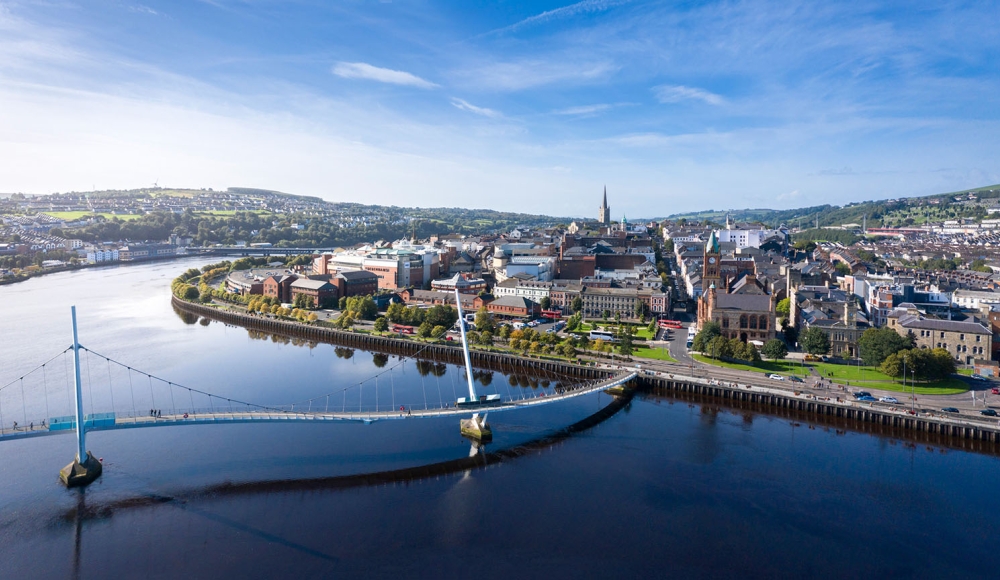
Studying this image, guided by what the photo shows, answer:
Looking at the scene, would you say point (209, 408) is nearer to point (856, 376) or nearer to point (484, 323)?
point (484, 323)

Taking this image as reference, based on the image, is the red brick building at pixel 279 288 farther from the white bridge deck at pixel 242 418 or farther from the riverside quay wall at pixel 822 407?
the riverside quay wall at pixel 822 407

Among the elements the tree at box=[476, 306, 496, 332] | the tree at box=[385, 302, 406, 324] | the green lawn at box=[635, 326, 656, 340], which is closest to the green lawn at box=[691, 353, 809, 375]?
the green lawn at box=[635, 326, 656, 340]

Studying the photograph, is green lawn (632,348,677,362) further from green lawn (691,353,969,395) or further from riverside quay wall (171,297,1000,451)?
riverside quay wall (171,297,1000,451)

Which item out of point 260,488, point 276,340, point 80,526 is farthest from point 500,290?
point 80,526

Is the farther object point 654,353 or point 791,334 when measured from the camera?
point 791,334

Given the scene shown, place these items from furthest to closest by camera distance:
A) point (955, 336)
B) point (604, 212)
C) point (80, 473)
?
point (604, 212)
point (955, 336)
point (80, 473)

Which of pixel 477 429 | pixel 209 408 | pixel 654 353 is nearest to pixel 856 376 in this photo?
pixel 654 353
